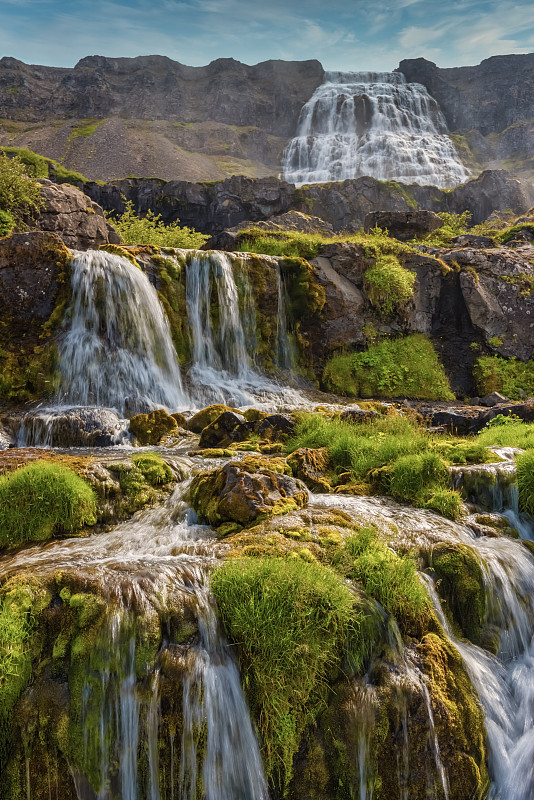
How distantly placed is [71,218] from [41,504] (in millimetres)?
14367

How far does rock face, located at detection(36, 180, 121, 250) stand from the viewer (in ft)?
53.5

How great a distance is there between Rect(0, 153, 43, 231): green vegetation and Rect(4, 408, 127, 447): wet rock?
7.70 metres

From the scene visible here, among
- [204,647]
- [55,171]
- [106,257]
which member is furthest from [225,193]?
[204,647]

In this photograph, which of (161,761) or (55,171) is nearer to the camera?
(161,761)

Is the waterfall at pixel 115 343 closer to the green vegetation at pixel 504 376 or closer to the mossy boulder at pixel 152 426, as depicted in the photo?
the mossy boulder at pixel 152 426

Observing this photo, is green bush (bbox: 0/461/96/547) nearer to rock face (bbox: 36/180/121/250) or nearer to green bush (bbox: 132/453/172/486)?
green bush (bbox: 132/453/172/486)

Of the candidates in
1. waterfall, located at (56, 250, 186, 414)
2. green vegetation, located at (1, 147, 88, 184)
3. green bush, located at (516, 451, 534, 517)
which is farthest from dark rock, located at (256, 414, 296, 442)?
green vegetation, located at (1, 147, 88, 184)

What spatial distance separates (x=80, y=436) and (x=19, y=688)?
249 inches

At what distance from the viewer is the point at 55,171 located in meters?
32.8

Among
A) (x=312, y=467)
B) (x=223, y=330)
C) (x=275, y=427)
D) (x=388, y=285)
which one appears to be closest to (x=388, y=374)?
(x=388, y=285)

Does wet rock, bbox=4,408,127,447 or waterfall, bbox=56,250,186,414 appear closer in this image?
wet rock, bbox=4,408,127,447

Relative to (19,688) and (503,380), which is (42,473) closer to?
(19,688)

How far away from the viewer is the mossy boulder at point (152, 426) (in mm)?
9375

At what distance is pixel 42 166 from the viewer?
28.5 metres
